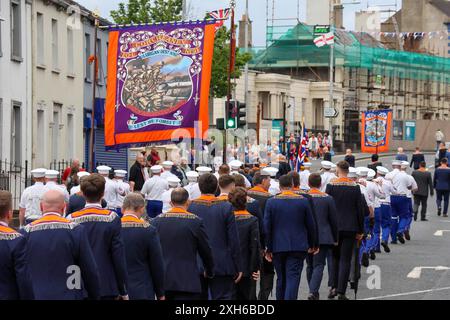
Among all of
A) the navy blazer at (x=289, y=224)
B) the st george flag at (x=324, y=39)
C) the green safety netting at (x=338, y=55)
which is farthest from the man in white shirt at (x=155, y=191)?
the green safety netting at (x=338, y=55)

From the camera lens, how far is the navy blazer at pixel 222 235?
13008mm

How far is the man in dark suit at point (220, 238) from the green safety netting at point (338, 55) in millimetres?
81781

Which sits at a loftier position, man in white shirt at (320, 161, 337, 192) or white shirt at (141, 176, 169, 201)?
man in white shirt at (320, 161, 337, 192)

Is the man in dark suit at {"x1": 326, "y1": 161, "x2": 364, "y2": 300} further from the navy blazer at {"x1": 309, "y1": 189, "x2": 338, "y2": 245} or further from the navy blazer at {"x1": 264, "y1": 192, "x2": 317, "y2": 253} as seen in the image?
the navy blazer at {"x1": 264, "y1": 192, "x2": 317, "y2": 253}

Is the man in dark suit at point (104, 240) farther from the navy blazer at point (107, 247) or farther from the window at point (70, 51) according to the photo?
the window at point (70, 51)

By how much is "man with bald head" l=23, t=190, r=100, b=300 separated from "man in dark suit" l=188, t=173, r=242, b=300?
3.23 metres

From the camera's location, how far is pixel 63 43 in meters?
38.2

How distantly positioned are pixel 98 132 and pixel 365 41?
61402 mm

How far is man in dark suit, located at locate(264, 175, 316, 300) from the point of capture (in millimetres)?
15406

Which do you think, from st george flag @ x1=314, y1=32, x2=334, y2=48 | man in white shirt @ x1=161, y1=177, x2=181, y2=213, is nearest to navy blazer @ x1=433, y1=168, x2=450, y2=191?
man in white shirt @ x1=161, y1=177, x2=181, y2=213

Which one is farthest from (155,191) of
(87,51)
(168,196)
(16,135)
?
(87,51)

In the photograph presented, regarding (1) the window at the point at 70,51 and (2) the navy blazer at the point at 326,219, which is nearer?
(2) the navy blazer at the point at 326,219
